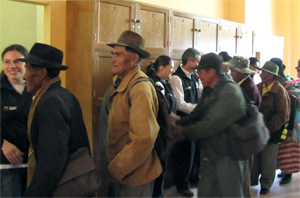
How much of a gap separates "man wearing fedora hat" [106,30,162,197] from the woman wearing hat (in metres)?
0.59

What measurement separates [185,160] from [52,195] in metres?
2.24

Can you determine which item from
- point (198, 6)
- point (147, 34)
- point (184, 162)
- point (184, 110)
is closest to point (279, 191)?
point (184, 162)

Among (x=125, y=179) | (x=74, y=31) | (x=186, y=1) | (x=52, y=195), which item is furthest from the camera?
(x=186, y=1)

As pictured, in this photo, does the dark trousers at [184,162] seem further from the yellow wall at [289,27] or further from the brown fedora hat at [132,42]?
the yellow wall at [289,27]

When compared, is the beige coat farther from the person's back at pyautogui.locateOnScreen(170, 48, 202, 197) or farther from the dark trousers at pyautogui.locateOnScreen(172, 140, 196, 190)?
the dark trousers at pyautogui.locateOnScreen(172, 140, 196, 190)

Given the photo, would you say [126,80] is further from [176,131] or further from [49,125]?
[49,125]

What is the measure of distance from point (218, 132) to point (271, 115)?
1.93m

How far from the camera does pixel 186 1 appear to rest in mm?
5453

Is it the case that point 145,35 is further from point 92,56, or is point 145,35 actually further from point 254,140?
point 254,140

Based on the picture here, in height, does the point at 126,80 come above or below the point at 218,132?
above

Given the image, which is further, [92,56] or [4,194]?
[92,56]

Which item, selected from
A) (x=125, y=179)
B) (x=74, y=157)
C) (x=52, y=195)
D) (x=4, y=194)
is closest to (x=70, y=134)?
(x=74, y=157)

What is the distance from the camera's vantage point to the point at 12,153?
197cm

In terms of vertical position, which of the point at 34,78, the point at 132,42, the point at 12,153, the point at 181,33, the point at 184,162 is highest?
the point at 181,33
